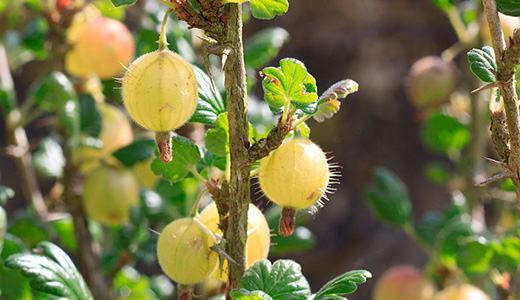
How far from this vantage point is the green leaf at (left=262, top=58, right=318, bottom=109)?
72 cm

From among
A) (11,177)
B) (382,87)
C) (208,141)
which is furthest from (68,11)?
(382,87)

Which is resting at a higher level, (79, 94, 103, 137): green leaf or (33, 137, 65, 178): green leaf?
(79, 94, 103, 137): green leaf

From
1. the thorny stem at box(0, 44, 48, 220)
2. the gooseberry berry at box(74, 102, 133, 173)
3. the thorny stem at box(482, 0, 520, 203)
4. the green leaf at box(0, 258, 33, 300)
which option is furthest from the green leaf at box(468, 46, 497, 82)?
the thorny stem at box(0, 44, 48, 220)

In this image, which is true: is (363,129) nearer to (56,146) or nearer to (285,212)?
(56,146)

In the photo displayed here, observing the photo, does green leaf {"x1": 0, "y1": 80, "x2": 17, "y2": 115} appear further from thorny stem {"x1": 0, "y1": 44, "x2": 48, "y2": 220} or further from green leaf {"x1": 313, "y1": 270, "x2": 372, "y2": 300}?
green leaf {"x1": 313, "y1": 270, "x2": 372, "y2": 300}

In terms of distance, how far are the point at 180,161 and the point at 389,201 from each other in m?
1.02

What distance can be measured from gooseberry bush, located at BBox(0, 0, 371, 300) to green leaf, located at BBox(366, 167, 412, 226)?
12.1 inches

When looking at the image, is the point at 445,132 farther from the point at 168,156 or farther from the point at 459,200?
the point at 168,156

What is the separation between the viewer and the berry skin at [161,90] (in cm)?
73

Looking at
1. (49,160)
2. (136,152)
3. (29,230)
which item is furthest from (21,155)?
(136,152)

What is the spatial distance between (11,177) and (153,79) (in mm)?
2183

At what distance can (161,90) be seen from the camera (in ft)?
2.39

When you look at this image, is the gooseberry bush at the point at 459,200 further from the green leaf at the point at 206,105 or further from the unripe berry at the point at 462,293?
the green leaf at the point at 206,105

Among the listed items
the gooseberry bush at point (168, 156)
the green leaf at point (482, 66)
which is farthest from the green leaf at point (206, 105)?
the green leaf at point (482, 66)
